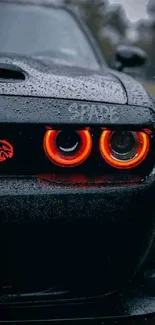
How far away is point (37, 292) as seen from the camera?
170 centimetres

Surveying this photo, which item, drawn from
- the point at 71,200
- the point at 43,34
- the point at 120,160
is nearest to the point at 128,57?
the point at 43,34

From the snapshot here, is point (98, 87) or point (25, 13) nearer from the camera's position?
point (98, 87)

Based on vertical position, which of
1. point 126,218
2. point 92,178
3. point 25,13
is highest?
point 25,13

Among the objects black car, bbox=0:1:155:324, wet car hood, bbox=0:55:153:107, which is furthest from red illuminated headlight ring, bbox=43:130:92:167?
wet car hood, bbox=0:55:153:107

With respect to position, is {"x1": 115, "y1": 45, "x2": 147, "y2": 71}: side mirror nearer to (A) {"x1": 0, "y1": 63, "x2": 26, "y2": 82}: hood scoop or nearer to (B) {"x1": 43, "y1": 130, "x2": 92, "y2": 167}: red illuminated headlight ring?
(A) {"x1": 0, "y1": 63, "x2": 26, "y2": 82}: hood scoop

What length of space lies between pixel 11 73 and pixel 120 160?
0.53m

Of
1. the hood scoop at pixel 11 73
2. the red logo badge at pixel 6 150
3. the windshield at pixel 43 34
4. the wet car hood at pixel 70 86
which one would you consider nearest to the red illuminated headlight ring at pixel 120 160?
the wet car hood at pixel 70 86

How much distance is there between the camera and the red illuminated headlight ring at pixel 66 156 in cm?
172

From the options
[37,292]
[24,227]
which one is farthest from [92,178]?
[37,292]

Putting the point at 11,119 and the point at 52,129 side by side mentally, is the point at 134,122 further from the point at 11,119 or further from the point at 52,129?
the point at 11,119

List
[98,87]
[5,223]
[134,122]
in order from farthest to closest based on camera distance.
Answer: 1. [98,87]
2. [134,122]
3. [5,223]

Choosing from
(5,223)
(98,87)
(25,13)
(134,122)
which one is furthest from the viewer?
(25,13)

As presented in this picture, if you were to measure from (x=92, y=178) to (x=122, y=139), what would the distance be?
6.0 inches

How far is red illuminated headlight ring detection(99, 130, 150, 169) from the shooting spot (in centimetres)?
174
